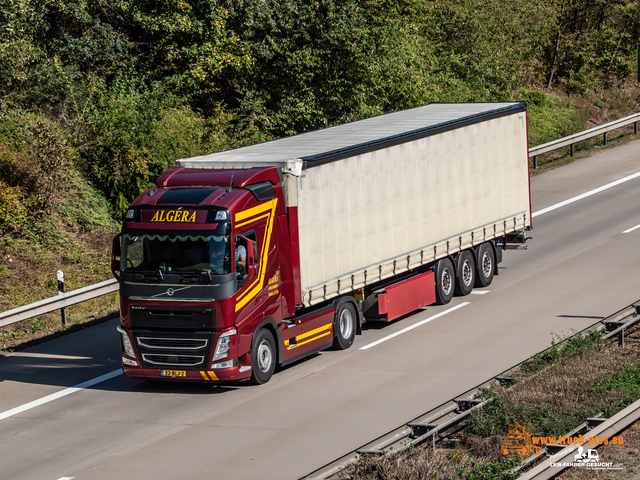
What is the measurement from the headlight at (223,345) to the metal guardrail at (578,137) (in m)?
19.9

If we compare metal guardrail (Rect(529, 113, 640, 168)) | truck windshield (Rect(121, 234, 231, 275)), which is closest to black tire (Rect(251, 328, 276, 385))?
truck windshield (Rect(121, 234, 231, 275))

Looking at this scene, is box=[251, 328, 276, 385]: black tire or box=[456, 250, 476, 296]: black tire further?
box=[456, 250, 476, 296]: black tire

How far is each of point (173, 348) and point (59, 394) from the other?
8.01 feet

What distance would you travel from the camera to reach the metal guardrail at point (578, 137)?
3131 centimetres

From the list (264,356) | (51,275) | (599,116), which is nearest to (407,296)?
(264,356)

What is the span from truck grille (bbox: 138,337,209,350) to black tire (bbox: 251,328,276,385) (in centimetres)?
91

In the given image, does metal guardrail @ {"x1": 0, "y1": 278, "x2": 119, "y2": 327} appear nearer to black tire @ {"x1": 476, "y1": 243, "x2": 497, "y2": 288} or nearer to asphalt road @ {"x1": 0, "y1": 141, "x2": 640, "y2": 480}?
asphalt road @ {"x1": 0, "y1": 141, "x2": 640, "y2": 480}

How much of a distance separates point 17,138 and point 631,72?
102 feet

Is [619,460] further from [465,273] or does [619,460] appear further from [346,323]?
[465,273]

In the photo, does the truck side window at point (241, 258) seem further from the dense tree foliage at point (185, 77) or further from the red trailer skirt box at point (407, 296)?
the dense tree foliage at point (185, 77)

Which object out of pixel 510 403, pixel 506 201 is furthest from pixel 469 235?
pixel 510 403

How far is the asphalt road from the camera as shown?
11.2 metres

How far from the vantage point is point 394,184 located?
56.3 ft

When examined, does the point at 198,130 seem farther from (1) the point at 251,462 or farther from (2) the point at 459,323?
(1) the point at 251,462
